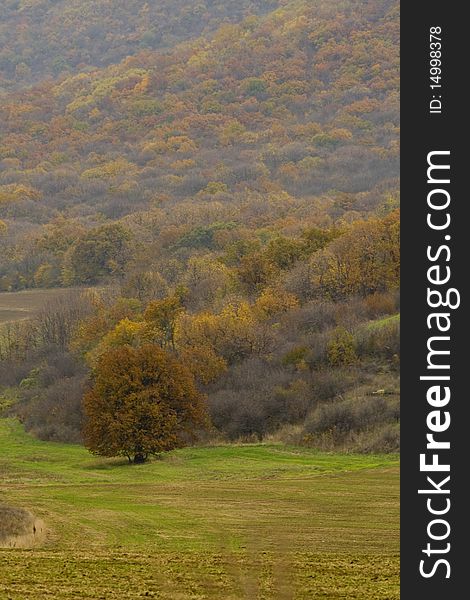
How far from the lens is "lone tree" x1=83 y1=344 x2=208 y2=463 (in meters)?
45.5

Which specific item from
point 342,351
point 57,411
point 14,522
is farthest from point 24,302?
point 14,522

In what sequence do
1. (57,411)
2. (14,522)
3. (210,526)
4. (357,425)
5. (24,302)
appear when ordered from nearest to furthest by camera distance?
(14,522), (210,526), (357,425), (57,411), (24,302)

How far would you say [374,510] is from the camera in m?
31.4

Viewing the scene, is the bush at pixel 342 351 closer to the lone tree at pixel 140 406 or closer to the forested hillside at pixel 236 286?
the forested hillside at pixel 236 286

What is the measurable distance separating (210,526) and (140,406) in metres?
17.1

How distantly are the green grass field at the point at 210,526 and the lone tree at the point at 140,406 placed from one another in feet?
2.99

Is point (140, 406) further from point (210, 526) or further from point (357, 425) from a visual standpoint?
point (210, 526)

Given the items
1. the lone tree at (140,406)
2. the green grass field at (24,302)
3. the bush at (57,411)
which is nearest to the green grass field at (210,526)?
the lone tree at (140,406)

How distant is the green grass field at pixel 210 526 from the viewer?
21.8m

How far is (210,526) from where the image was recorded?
29.3m

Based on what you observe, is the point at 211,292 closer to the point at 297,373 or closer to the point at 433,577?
the point at 297,373

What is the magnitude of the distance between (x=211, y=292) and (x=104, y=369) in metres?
31.5

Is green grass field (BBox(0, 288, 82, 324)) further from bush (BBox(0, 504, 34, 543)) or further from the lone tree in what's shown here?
bush (BBox(0, 504, 34, 543))

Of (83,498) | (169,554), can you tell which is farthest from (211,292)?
(169,554)
